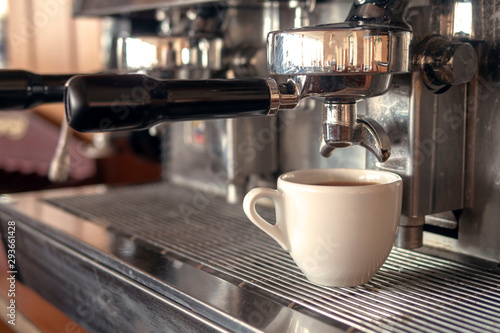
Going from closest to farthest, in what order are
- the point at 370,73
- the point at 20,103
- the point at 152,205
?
1. the point at 370,73
2. the point at 20,103
3. the point at 152,205

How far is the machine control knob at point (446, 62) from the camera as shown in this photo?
1.48 ft

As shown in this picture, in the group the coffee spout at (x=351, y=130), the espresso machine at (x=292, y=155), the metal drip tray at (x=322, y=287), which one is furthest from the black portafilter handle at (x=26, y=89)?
the coffee spout at (x=351, y=130)

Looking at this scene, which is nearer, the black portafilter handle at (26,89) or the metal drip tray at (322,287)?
the metal drip tray at (322,287)

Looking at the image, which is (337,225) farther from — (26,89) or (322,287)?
(26,89)

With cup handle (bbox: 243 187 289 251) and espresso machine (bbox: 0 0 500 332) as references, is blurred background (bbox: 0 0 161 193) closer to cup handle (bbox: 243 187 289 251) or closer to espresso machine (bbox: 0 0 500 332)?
espresso machine (bbox: 0 0 500 332)

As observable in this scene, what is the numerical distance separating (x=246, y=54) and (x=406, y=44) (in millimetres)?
275

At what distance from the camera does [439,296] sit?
0.43 metres

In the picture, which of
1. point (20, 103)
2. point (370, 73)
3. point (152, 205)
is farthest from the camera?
point (152, 205)

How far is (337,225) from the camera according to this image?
17.0 inches

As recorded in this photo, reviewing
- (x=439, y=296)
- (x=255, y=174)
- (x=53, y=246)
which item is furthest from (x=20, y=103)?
(x=439, y=296)

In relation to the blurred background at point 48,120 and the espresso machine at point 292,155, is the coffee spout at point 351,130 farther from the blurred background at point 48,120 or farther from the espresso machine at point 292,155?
the blurred background at point 48,120

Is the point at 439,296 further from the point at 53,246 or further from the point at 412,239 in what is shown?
the point at 53,246

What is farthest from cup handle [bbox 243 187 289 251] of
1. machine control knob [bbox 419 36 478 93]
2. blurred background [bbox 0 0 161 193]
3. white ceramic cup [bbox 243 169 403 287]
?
blurred background [bbox 0 0 161 193]

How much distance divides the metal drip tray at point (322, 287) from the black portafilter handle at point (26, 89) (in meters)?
0.18
